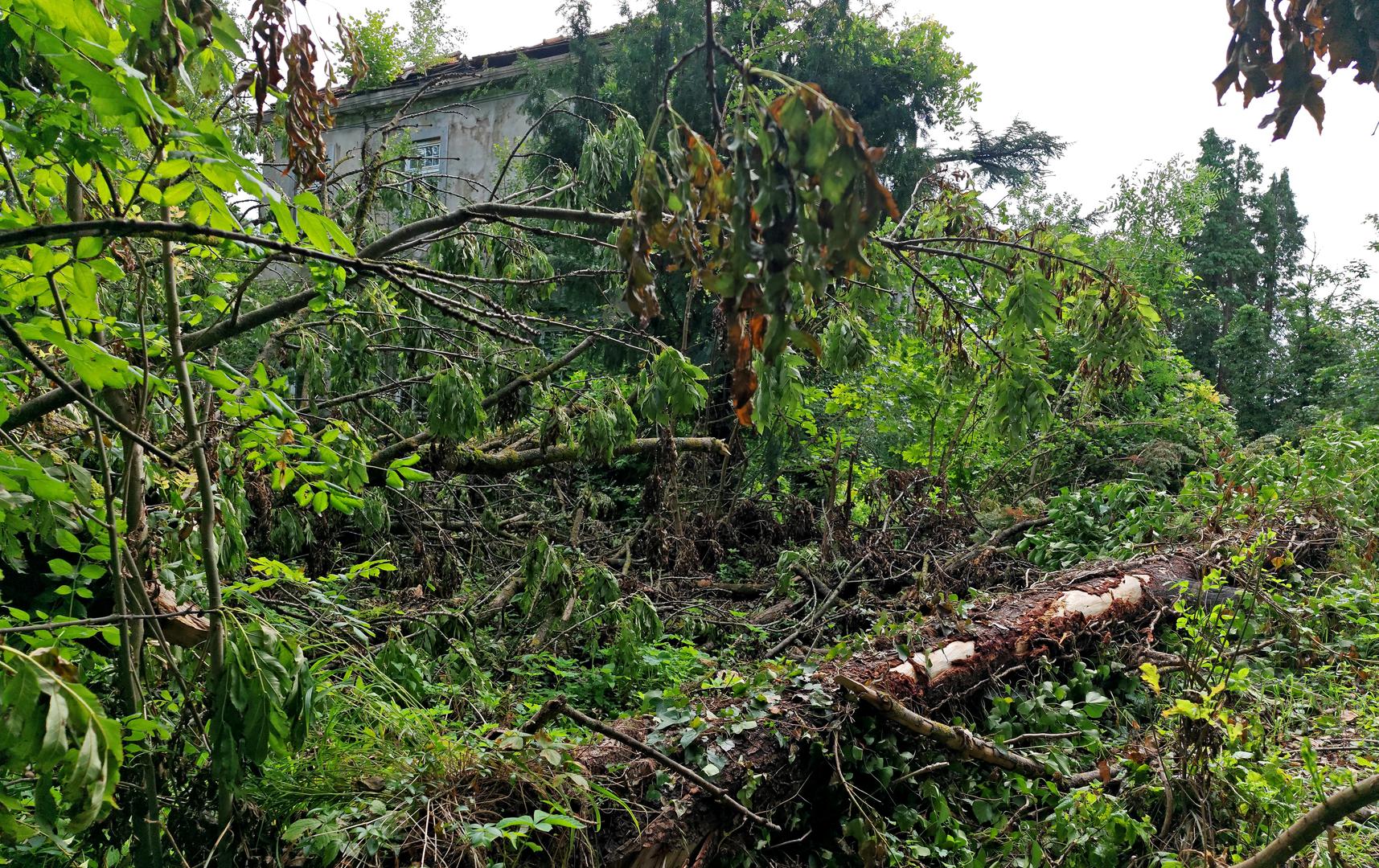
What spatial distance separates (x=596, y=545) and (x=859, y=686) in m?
4.07

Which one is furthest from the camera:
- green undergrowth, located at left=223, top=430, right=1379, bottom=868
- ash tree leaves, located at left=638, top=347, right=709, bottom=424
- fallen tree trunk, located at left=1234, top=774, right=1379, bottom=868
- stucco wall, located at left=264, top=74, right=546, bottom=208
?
stucco wall, located at left=264, top=74, right=546, bottom=208

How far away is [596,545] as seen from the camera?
24.0ft

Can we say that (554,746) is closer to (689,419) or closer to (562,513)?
(562,513)

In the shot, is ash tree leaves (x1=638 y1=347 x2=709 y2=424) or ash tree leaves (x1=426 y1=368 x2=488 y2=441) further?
ash tree leaves (x1=426 y1=368 x2=488 y2=441)

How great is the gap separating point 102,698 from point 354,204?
3986mm

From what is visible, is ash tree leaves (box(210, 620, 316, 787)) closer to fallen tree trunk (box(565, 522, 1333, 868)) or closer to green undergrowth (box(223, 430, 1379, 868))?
green undergrowth (box(223, 430, 1379, 868))

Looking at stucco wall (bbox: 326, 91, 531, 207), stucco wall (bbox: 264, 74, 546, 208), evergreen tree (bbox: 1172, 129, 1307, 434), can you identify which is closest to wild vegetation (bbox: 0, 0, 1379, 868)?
stucco wall (bbox: 264, 74, 546, 208)

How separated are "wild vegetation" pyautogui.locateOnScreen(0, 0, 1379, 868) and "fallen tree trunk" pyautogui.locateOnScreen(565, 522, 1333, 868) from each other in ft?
0.07

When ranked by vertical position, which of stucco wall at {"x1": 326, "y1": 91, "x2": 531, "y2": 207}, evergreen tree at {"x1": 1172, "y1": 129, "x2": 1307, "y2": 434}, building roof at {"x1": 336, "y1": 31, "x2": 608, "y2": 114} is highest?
building roof at {"x1": 336, "y1": 31, "x2": 608, "y2": 114}

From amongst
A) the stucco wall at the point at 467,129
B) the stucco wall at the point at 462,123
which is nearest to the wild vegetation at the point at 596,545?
the stucco wall at the point at 462,123

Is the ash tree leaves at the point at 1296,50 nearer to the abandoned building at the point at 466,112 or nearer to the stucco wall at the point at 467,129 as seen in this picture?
the abandoned building at the point at 466,112

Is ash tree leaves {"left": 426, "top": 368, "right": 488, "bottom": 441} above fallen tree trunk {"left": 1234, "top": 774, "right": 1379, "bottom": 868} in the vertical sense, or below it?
above

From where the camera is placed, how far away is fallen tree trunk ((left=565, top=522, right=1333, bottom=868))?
2896 mm

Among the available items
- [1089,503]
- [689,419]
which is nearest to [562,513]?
[689,419]
